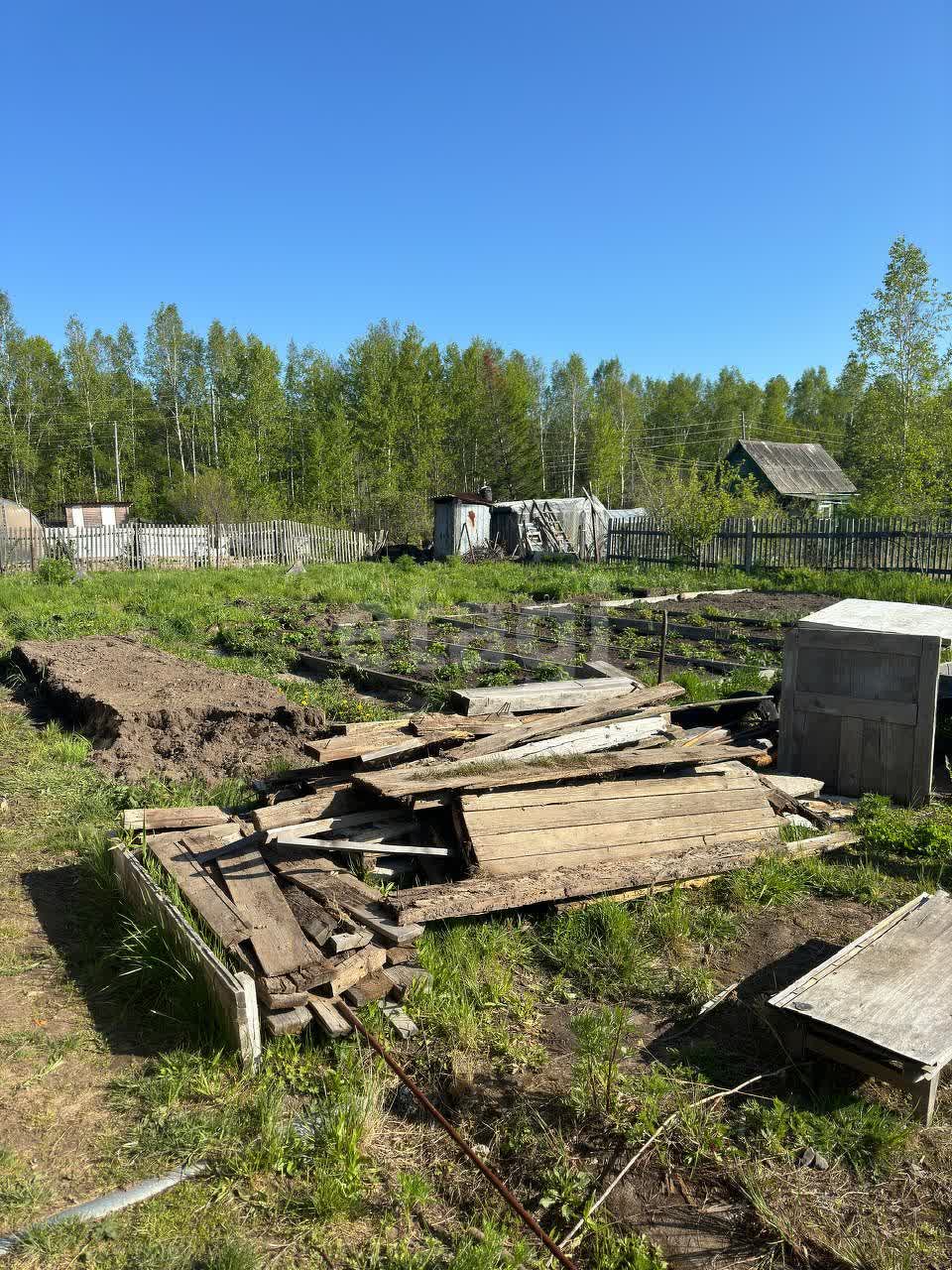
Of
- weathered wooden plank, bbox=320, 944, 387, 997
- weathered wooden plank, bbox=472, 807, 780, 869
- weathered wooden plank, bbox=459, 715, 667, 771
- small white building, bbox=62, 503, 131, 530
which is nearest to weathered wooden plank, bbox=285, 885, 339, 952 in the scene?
weathered wooden plank, bbox=320, 944, 387, 997

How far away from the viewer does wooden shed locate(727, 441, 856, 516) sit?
39.6 metres

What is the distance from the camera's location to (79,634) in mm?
12711

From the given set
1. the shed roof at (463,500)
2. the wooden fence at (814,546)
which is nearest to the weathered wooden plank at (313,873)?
the wooden fence at (814,546)

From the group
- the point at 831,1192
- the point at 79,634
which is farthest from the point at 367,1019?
the point at 79,634

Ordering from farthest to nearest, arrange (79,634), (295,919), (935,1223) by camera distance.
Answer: (79,634)
(295,919)
(935,1223)

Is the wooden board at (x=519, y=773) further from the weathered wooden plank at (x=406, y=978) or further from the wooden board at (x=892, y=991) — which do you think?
the wooden board at (x=892, y=991)

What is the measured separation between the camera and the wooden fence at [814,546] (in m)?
19.2

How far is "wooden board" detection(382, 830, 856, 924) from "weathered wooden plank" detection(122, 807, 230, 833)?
4.89 feet

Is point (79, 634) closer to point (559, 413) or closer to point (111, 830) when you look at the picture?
point (111, 830)

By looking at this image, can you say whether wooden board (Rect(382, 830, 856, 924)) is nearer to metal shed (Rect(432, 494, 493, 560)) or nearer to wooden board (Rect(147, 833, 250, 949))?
wooden board (Rect(147, 833, 250, 949))

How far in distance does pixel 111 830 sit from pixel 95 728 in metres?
2.61

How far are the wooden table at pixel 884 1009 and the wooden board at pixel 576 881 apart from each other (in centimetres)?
111

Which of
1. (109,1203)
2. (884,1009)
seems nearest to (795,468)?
(884,1009)

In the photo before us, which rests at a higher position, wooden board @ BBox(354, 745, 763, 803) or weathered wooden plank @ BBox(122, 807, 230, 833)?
wooden board @ BBox(354, 745, 763, 803)
